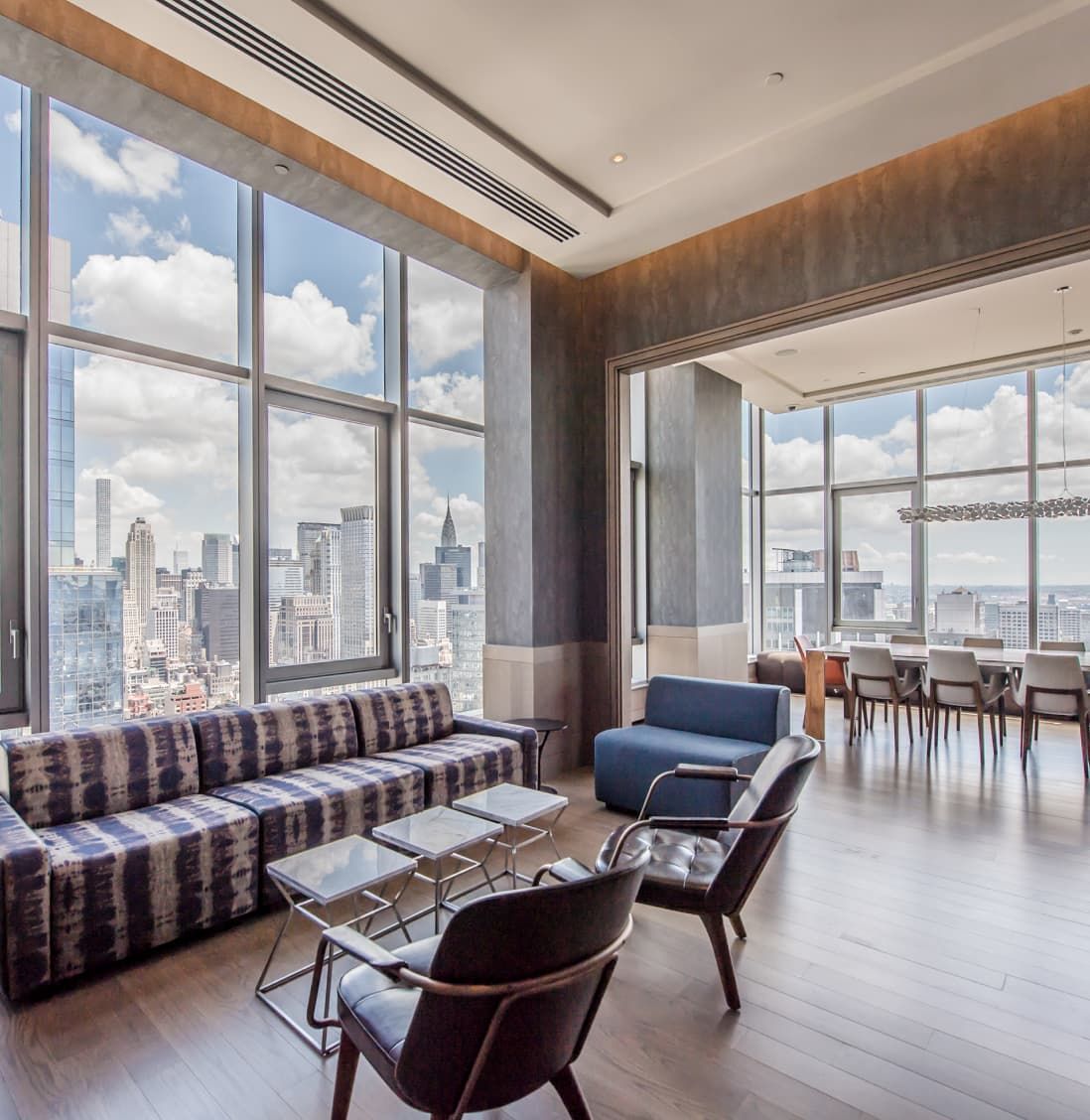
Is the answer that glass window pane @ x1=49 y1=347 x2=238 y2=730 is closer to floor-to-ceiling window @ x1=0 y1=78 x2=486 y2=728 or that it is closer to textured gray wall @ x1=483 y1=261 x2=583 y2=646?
floor-to-ceiling window @ x1=0 y1=78 x2=486 y2=728

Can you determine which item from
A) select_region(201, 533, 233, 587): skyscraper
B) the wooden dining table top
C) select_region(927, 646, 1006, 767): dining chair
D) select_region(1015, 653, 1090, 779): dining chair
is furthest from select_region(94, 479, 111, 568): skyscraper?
select_region(1015, 653, 1090, 779): dining chair

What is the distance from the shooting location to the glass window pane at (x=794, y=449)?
873 cm

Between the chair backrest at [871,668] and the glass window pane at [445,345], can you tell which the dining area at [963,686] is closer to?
the chair backrest at [871,668]

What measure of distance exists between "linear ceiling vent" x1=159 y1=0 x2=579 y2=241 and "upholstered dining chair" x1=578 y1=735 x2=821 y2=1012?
131 inches

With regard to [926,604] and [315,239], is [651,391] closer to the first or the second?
[315,239]

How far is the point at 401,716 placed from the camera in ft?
13.8

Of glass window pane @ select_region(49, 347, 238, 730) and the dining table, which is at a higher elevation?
glass window pane @ select_region(49, 347, 238, 730)

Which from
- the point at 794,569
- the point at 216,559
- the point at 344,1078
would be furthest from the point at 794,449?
the point at 344,1078

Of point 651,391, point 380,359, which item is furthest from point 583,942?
point 651,391

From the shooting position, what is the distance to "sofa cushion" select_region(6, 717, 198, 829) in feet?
9.16

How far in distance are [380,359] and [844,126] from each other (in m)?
3.20

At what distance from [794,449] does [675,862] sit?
7499 mm

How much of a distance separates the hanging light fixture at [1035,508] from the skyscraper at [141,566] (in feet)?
21.1

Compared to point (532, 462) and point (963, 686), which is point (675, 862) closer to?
point (532, 462)
